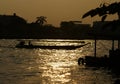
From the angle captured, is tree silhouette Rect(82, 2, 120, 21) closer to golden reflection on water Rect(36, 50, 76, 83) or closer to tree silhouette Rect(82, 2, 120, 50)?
tree silhouette Rect(82, 2, 120, 50)

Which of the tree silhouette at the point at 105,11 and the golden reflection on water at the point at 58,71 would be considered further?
the golden reflection on water at the point at 58,71

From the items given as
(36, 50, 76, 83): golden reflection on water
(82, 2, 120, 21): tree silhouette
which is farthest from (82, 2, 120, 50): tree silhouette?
(36, 50, 76, 83): golden reflection on water

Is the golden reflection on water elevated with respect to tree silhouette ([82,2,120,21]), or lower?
lower

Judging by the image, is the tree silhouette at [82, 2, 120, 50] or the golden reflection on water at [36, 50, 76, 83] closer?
the tree silhouette at [82, 2, 120, 50]

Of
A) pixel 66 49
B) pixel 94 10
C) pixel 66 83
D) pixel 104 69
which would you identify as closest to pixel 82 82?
pixel 66 83

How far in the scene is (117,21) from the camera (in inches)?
377

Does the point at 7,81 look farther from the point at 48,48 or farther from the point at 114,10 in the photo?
the point at 48,48

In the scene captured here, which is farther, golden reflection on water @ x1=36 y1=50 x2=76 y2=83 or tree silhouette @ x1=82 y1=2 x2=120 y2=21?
golden reflection on water @ x1=36 y1=50 x2=76 y2=83

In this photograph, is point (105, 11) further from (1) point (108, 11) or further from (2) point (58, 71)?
(2) point (58, 71)

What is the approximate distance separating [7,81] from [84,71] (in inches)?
545

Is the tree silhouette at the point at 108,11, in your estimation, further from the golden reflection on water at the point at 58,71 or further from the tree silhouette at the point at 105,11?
the golden reflection on water at the point at 58,71

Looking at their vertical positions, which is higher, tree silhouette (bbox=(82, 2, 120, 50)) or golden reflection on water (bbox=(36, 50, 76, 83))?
tree silhouette (bbox=(82, 2, 120, 50))

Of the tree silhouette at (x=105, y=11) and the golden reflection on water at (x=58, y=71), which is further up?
the tree silhouette at (x=105, y=11)

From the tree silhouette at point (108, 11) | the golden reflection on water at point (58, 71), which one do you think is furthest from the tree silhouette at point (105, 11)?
the golden reflection on water at point (58, 71)
